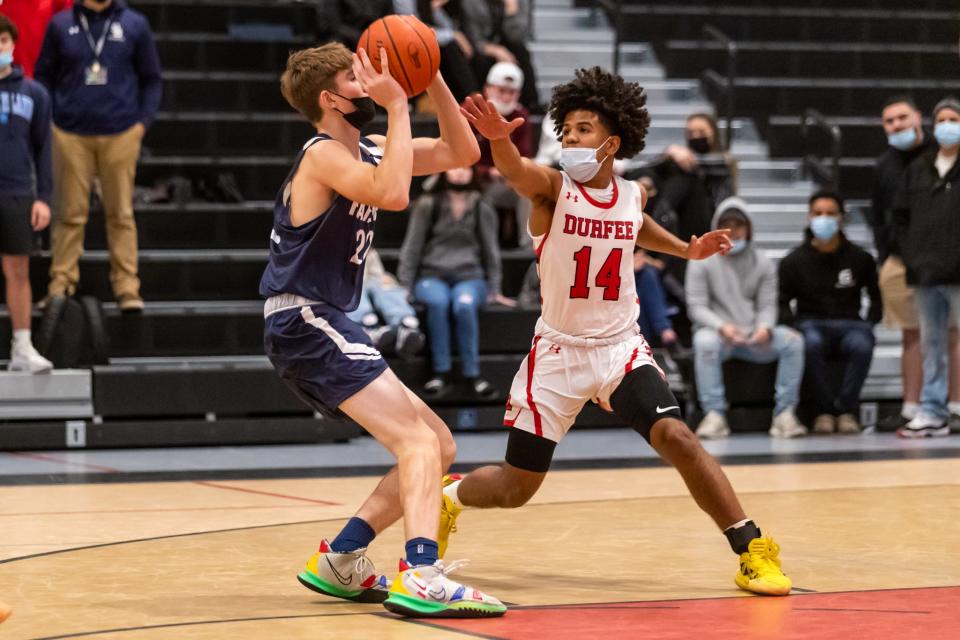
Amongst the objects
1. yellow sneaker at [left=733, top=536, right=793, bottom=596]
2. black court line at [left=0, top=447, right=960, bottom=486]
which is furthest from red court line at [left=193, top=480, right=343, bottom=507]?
yellow sneaker at [left=733, top=536, right=793, bottom=596]

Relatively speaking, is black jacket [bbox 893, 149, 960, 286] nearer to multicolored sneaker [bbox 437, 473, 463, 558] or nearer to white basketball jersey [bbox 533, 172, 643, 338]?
white basketball jersey [bbox 533, 172, 643, 338]

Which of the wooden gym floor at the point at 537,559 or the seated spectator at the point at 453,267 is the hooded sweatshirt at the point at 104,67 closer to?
the seated spectator at the point at 453,267

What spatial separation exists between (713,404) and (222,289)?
337 cm

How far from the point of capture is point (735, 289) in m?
10.5

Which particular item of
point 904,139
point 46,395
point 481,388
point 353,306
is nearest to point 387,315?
point 481,388

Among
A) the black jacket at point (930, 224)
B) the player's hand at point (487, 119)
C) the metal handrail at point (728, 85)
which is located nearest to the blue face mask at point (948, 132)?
the black jacket at point (930, 224)

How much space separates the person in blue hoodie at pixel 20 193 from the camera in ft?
30.8

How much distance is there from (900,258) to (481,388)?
2.95 metres

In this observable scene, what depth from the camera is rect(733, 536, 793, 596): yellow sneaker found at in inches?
203

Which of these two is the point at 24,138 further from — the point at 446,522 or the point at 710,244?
the point at 710,244

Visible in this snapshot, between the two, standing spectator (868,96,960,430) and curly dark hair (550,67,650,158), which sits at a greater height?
curly dark hair (550,67,650,158)

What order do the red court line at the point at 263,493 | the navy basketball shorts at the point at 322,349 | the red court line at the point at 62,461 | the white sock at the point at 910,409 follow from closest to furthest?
the navy basketball shorts at the point at 322,349 < the red court line at the point at 263,493 < the red court line at the point at 62,461 < the white sock at the point at 910,409

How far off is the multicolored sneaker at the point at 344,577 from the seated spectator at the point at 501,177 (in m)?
6.37

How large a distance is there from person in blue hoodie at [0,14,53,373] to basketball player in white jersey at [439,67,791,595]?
14.8 ft
